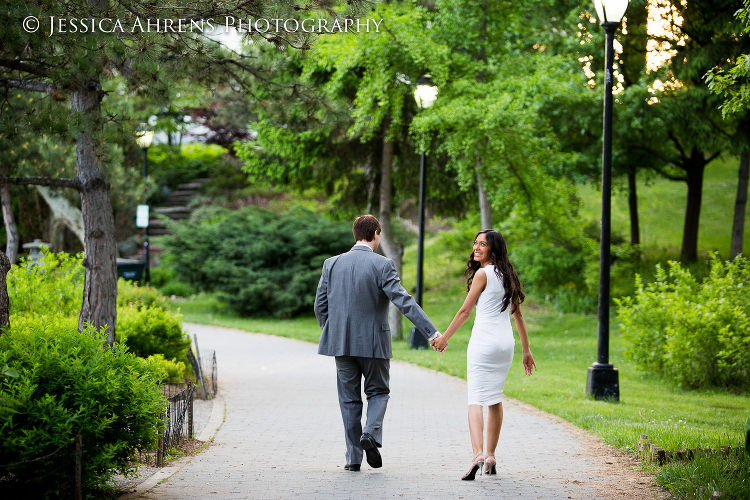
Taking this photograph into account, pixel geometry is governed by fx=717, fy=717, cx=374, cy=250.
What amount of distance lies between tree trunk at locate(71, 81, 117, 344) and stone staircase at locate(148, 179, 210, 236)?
74.9 ft

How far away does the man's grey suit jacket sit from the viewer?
5.43 metres

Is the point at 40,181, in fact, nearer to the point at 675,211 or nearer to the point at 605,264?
the point at 605,264

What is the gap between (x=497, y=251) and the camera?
216 inches

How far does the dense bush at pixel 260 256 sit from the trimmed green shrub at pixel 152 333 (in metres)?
11.1

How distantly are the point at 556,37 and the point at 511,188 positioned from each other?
5.07 m

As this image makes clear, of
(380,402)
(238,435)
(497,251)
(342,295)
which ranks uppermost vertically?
(497,251)

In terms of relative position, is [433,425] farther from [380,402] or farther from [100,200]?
[100,200]

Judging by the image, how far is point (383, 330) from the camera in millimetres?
5504

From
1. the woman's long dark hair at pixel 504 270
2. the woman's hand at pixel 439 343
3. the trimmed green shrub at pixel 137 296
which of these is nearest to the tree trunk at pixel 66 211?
the trimmed green shrub at pixel 137 296

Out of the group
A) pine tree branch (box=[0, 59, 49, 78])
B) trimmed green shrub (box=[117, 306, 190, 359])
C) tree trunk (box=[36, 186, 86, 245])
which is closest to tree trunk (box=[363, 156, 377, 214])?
trimmed green shrub (box=[117, 306, 190, 359])

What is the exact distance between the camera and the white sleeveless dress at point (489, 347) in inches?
210

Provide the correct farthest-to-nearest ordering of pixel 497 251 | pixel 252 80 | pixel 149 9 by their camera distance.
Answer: pixel 252 80, pixel 149 9, pixel 497 251

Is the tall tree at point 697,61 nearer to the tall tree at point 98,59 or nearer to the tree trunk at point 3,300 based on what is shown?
the tall tree at point 98,59

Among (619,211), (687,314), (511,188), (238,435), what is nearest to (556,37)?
(511,188)
